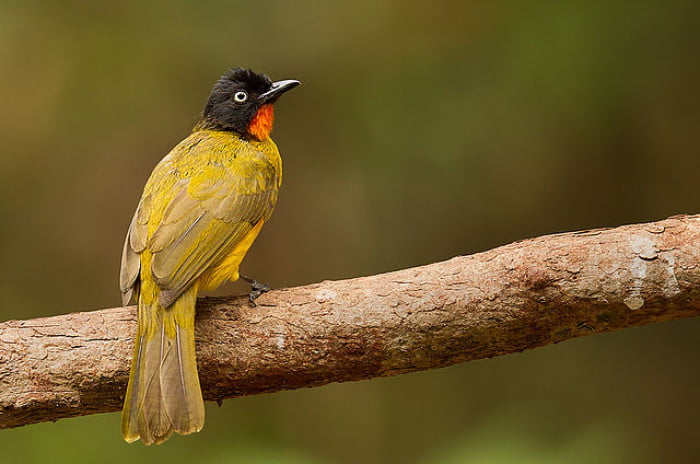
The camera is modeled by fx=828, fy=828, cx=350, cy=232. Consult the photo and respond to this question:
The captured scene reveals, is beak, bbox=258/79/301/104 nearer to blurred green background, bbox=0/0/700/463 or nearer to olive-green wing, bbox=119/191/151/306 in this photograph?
olive-green wing, bbox=119/191/151/306

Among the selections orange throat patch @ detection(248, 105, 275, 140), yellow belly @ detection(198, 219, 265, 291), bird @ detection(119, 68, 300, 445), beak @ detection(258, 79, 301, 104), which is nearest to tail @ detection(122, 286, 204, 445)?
bird @ detection(119, 68, 300, 445)

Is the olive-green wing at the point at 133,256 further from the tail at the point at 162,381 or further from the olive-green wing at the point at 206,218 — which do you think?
the tail at the point at 162,381

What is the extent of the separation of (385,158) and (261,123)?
65.5 inches

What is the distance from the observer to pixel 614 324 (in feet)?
8.88

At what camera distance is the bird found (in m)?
2.63

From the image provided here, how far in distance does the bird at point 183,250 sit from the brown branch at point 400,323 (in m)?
0.14

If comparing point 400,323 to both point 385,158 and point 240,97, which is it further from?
point 385,158

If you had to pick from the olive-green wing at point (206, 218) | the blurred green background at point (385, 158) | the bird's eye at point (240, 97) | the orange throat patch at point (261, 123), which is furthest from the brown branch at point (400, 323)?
the blurred green background at point (385, 158)

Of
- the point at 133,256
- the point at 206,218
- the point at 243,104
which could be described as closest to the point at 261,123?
the point at 243,104

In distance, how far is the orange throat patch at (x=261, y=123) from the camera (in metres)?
3.80

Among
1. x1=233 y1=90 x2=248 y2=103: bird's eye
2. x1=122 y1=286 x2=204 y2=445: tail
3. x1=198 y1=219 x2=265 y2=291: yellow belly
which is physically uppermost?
x1=233 y1=90 x2=248 y2=103: bird's eye

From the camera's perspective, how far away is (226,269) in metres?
3.13

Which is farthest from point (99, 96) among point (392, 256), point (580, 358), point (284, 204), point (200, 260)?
point (580, 358)

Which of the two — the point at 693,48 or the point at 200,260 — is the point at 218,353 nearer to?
the point at 200,260
